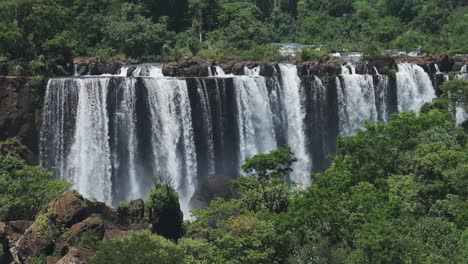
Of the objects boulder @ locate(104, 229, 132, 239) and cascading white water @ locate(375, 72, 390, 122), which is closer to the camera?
boulder @ locate(104, 229, 132, 239)

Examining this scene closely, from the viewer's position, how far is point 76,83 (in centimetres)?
4684

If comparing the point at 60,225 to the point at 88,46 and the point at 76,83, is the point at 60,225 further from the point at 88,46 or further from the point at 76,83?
the point at 88,46

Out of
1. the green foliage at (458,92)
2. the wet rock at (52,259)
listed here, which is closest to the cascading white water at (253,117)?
the green foliage at (458,92)

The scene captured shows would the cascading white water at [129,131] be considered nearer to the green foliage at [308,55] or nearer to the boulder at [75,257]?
the boulder at [75,257]

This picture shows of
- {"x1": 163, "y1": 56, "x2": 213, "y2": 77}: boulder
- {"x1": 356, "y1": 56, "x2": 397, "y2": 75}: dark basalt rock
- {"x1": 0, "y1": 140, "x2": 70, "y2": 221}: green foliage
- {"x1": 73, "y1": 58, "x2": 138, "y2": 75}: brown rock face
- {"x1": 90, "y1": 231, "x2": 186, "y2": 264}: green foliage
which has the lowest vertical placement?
{"x1": 90, "y1": 231, "x2": 186, "y2": 264}: green foliage

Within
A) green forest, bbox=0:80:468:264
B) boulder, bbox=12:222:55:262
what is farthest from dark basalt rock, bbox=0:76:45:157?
boulder, bbox=12:222:55:262

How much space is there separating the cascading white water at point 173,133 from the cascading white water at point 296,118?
840cm

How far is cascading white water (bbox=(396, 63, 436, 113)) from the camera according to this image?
5709cm

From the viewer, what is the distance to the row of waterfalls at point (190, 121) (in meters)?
47.1

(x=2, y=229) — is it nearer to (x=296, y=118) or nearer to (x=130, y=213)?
(x=130, y=213)

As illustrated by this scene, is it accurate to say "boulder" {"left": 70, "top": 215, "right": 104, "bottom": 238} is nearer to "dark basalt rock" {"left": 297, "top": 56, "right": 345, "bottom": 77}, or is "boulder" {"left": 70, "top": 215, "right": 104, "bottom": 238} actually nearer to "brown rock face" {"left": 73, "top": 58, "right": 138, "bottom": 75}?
"brown rock face" {"left": 73, "top": 58, "right": 138, "bottom": 75}

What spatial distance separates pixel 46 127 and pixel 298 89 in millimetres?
18022

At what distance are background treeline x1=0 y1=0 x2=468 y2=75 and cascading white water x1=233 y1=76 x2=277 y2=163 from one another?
12.2 meters

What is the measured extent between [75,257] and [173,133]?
17.5 meters
